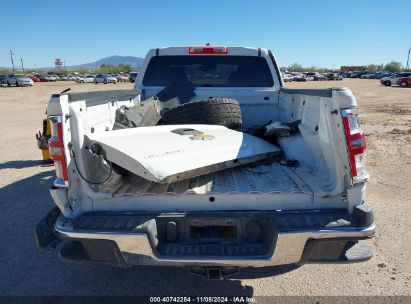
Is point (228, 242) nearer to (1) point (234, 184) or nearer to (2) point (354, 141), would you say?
(1) point (234, 184)

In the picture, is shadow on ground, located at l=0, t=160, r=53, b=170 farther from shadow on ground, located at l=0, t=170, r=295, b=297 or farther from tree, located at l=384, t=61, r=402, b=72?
tree, located at l=384, t=61, r=402, b=72

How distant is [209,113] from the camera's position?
3654 mm

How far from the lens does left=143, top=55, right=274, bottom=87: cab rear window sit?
4.78 m

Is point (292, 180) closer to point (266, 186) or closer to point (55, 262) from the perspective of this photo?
point (266, 186)

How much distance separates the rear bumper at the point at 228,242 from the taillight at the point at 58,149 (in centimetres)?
32

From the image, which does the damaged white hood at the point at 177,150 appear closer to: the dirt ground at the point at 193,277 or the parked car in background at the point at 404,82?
the dirt ground at the point at 193,277

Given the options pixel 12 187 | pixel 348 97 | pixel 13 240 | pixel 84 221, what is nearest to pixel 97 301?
pixel 84 221

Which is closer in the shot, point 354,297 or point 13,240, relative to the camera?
point 354,297

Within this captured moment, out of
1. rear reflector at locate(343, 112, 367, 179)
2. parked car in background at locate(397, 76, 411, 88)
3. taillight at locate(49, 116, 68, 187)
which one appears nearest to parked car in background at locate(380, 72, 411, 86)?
parked car in background at locate(397, 76, 411, 88)

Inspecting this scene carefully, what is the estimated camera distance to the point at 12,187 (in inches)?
228

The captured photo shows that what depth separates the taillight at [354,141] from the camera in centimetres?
227

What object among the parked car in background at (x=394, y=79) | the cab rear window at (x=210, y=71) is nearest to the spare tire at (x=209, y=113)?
the cab rear window at (x=210, y=71)

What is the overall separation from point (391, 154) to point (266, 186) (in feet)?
20.8

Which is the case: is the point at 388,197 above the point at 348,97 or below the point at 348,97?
below
